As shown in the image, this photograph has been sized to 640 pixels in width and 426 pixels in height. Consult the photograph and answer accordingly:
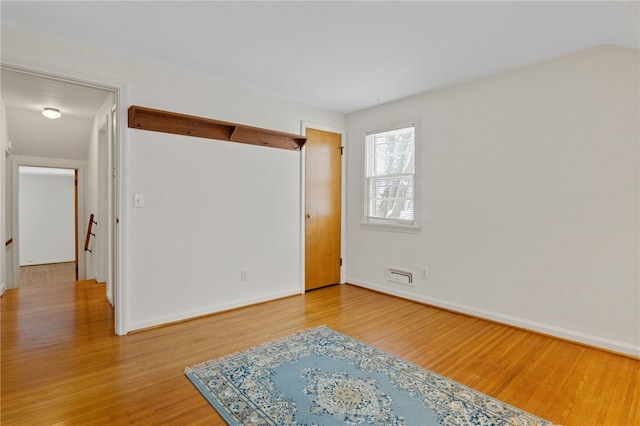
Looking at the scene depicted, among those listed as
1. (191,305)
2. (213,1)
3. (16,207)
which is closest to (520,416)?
(191,305)

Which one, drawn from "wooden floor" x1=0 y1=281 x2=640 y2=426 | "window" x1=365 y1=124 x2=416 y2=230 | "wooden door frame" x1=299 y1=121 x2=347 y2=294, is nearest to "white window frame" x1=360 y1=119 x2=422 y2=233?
"window" x1=365 y1=124 x2=416 y2=230

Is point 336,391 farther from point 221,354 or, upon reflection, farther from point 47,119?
point 47,119

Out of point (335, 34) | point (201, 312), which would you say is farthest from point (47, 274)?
point (335, 34)

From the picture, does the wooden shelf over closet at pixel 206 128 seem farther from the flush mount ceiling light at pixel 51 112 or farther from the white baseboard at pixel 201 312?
the flush mount ceiling light at pixel 51 112

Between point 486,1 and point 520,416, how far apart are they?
2.48 metres

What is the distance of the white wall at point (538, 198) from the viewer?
2.57 m

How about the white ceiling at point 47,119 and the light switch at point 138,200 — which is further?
the white ceiling at point 47,119

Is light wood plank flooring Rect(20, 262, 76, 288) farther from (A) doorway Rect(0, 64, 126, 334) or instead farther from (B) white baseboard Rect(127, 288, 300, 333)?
(B) white baseboard Rect(127, 288, 300, 333)

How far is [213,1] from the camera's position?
2.08 m

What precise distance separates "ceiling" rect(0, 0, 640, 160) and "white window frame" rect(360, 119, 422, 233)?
0.75 m

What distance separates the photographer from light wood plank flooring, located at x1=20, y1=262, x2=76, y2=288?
6.09m

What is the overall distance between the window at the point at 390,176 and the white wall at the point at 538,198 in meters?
0.20

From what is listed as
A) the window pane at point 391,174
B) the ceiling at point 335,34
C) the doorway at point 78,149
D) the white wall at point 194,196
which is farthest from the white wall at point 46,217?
the window pane at point 391,174

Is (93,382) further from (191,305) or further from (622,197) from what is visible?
(622,197)
